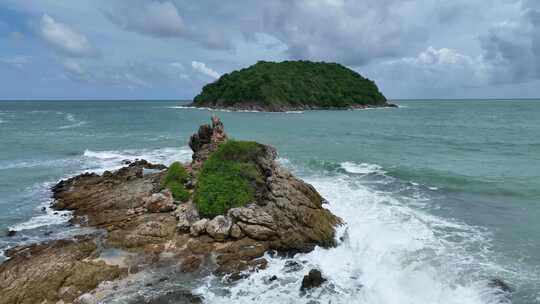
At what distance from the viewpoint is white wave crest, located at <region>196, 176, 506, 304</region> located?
43.2ft

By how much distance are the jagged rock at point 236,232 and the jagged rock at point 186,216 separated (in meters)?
2.16

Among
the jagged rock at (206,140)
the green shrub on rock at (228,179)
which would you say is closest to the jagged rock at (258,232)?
the green shrub on rock at (228,179)

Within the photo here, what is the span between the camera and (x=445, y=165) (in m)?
34.6

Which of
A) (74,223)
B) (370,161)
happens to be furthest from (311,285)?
(370,161)

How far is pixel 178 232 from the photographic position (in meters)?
17.3

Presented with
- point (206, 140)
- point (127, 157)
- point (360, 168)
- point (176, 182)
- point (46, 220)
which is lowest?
point (46, 220)

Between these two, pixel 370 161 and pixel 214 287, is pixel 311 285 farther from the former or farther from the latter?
pixel 370 161

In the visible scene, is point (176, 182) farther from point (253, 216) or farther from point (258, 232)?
point (258, 232)

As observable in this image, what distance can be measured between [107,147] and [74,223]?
3026cm

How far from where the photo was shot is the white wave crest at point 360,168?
32562 millimetres

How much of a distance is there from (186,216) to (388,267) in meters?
9.37

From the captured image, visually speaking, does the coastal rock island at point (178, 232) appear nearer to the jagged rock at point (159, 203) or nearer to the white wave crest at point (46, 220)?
the jagged rock at point (159, 203)

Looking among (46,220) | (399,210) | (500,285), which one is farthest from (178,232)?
(500,285)

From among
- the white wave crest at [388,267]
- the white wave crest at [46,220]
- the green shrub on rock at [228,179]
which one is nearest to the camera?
the white wave crest at [388,267]
